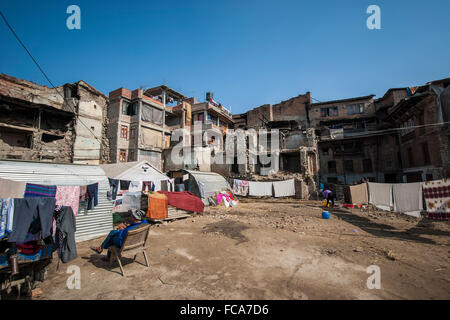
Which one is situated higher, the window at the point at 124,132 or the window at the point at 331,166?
the window at the point at 124,132

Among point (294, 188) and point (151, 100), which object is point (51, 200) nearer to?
point (294, 188)

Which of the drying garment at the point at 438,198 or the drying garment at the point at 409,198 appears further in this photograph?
the drying garment at the point at 409,198

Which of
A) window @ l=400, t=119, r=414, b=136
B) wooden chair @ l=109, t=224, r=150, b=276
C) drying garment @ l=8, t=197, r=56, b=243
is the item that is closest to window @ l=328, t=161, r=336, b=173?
window @ l=400, t=119, r=414, b=136

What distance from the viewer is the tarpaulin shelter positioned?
1571cm

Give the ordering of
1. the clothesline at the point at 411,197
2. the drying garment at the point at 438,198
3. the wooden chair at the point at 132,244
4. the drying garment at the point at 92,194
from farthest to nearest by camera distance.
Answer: the clothesline at the point at 411,197, the drying garment at the point at 438,198, the drying garment at the point at 92,194, the wooden chair at the point at 132,244

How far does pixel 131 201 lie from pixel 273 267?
339 inches

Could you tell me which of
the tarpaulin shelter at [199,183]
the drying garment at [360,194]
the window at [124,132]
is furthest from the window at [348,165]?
the window at [124,132]

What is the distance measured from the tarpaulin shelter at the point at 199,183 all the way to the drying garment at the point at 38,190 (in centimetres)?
991

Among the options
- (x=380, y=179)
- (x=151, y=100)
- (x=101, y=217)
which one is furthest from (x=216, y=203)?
(x=380, y=179)

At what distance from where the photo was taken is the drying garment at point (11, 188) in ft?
18.7

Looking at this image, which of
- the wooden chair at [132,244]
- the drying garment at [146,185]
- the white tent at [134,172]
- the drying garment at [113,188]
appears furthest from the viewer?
the drying garment at [146,185]

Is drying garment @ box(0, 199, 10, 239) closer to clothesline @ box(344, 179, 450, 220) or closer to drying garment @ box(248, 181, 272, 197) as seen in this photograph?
clothesline @ box(344, 179, 450, 220)

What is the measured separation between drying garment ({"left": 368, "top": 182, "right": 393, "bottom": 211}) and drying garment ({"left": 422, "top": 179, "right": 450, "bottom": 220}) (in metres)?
1.80

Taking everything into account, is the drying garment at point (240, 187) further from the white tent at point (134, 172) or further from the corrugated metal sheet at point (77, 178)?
the corrugated metal sheet at point (77, 178)
